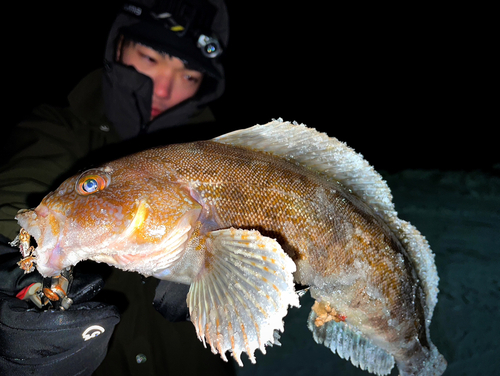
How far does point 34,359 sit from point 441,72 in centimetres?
2876

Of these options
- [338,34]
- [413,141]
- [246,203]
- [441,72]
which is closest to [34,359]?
[246,203]

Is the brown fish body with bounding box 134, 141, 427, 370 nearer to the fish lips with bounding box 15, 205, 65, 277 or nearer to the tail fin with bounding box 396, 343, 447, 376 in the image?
the tail fin with bounding box 396, 343, 447, 376

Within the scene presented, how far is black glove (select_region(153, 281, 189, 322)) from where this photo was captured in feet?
6.77

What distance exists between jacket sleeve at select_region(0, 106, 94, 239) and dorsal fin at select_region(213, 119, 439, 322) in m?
1.73

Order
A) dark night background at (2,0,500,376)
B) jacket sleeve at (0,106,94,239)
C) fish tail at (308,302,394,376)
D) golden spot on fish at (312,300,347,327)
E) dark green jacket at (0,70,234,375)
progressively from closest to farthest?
golden spot on fish at (312,300,347,327)
fish tail at (308,302,394,376)
jacket sleeve at (0,106,94,239)
dark green jacket at (0,70,234,375)
dark night background at (2,0,500,376)

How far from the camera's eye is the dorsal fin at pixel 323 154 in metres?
1.71

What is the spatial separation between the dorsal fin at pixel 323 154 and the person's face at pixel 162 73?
1626 mm

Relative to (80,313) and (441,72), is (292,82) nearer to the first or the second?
(441,72)

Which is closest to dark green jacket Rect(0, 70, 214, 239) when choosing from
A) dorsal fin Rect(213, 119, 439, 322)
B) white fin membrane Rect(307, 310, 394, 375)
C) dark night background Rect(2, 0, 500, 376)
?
dorsal fin Rect(213, 119, 439, 322)

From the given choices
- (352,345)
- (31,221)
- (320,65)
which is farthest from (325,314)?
(320,65)

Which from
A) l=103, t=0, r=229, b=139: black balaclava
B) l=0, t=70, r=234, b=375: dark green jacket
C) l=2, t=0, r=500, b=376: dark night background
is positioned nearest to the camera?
l=0, t=70, r=234, b=375: dark green jacket

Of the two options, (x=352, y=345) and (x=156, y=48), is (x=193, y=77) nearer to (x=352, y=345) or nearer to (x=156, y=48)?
(x=156, y=48)

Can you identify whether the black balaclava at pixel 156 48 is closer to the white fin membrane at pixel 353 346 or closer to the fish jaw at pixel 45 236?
the fish jaw at pixel 45 236

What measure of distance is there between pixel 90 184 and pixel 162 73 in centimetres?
189
